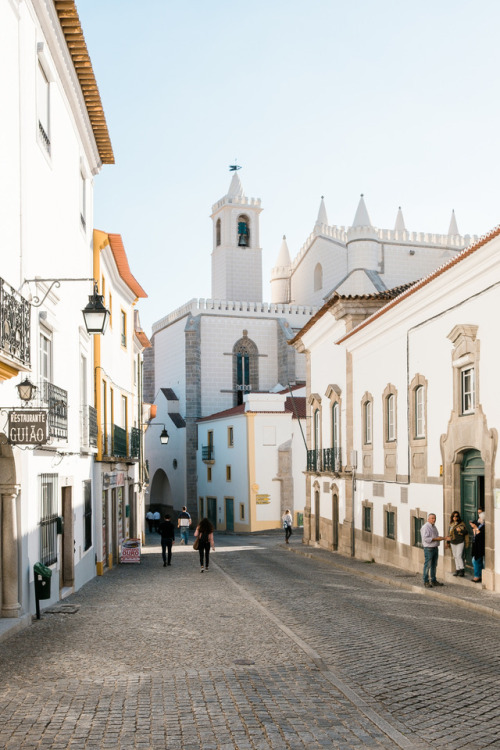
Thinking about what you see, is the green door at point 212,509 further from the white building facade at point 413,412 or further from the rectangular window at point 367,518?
the rectangular window at point 367,518

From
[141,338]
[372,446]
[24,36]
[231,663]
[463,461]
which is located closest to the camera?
[231,663]

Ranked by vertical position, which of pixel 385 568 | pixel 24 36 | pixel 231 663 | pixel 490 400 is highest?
pixel 24 36

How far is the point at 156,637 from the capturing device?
1051 centimetres


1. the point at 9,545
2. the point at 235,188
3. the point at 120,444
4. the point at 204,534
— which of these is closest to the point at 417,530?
the point at 204,534

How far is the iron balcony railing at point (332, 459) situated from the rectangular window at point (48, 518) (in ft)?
48.3

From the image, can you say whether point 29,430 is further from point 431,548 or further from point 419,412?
point 419,412

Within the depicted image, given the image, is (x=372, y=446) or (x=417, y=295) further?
(x=372, y=446)

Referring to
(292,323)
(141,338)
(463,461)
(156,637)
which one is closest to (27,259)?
(156,637)

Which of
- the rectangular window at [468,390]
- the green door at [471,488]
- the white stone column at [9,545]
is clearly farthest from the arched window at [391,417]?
the white stone column at [9,545]

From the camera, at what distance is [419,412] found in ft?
66.2

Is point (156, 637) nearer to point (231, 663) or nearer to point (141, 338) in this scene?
point (231, 663)

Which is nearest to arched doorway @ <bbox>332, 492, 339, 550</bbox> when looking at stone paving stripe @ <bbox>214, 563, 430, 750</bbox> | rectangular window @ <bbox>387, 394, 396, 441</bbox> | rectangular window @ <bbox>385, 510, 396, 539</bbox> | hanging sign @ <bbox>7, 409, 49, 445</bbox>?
rectangular window @ <bbox>385, 510, 396, 539</bbox>

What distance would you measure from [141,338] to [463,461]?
16956 millimetres

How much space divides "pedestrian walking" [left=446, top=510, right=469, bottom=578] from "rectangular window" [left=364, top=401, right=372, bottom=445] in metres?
7.35
